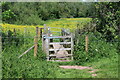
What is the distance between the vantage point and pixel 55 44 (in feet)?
38.0

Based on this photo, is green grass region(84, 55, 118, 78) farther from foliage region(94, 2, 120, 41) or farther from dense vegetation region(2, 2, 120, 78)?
foliage region(94, 2, 120, 41)

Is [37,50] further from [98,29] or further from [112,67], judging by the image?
[98,29]

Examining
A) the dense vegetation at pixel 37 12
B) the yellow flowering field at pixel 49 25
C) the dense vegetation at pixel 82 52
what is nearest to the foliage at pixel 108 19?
the dense vegetation at pixel 82 52

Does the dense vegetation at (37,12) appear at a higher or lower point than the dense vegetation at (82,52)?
higher

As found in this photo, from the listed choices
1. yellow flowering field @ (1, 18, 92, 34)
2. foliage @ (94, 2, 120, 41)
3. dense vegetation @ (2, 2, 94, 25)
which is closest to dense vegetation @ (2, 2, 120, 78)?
foliage @ (94, 2, 120, 41)

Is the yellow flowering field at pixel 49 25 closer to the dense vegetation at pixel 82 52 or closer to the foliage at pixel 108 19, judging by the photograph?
the dense vegetation at pixel 82 52

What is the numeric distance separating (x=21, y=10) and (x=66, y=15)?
8679mm

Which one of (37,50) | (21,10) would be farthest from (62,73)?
(21,10)

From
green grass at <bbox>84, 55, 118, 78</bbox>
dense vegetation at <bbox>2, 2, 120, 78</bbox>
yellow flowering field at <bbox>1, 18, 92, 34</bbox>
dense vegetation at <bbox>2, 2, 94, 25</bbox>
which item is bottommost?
green grass at <bbox>84, 55, 118, 78</bbox>

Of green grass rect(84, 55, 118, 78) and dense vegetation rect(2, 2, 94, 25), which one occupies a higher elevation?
dense vegetation rect(2, 2, 94, 25)

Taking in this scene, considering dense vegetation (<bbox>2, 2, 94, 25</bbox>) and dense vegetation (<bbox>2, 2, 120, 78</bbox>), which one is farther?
dense vegetation (<bbox>2, 2, 94, 25</bbox>)

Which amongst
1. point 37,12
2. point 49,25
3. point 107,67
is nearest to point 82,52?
point 107,67

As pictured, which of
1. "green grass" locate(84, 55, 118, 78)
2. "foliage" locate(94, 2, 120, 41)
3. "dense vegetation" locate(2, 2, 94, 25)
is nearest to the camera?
"green grass" locate(84, 55, 118, 78)

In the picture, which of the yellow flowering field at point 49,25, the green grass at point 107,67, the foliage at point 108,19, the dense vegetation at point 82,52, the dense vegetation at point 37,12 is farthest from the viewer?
the dense vegetation at point 37,12
